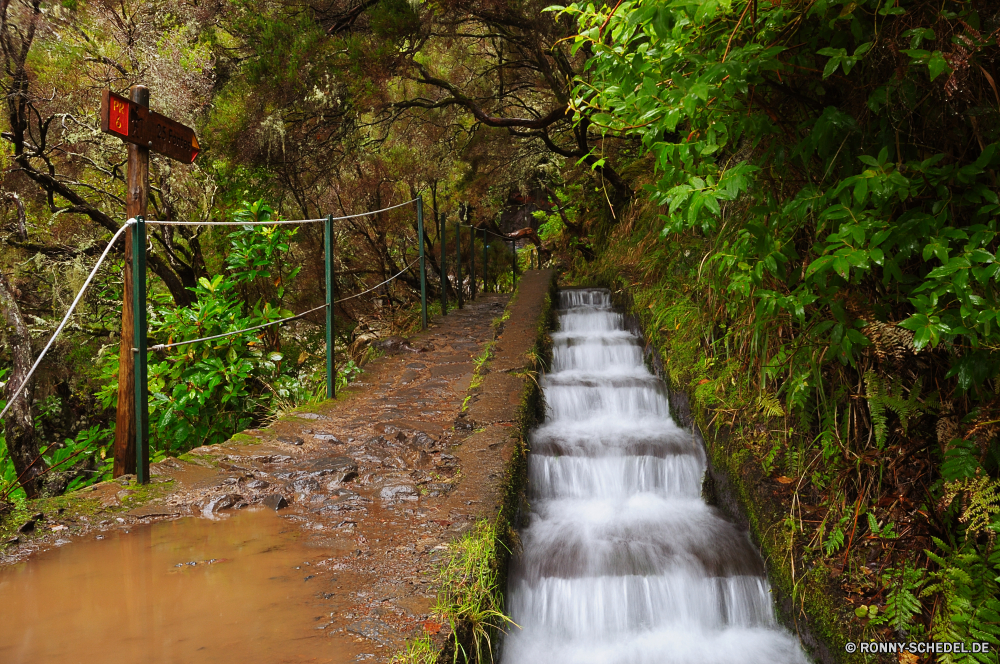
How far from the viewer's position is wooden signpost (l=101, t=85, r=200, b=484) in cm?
322

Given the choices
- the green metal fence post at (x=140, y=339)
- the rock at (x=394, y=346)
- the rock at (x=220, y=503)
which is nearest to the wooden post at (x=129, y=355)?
the green metal fence post at (x=140, y=339)

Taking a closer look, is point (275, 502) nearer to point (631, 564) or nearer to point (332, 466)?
point (332, 466)

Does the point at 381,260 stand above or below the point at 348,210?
below

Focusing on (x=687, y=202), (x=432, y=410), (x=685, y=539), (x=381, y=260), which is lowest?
(x=685, y=539)

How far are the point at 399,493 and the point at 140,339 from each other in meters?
1.51

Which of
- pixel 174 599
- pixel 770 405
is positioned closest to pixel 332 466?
pixel 174 599

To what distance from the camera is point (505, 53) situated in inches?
348

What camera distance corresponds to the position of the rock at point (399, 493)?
10.9ft

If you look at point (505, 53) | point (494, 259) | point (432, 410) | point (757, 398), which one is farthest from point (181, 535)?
point (494, 259)

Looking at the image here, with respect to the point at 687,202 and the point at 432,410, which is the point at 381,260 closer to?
the point at 432,410

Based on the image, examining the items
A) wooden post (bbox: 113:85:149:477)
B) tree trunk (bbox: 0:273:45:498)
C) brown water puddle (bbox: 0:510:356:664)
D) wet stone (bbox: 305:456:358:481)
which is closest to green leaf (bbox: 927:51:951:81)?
brown water puddle (bbox: 0:510:356:664)

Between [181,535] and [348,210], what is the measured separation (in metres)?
7.83

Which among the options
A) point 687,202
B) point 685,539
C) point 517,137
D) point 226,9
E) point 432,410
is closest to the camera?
point 687,202

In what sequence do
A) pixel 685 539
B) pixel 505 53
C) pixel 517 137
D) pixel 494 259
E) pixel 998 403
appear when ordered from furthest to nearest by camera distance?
pixel 494 259
pixel 517 137
pixel 505 53
pixel 685 539
pixel 998 403
